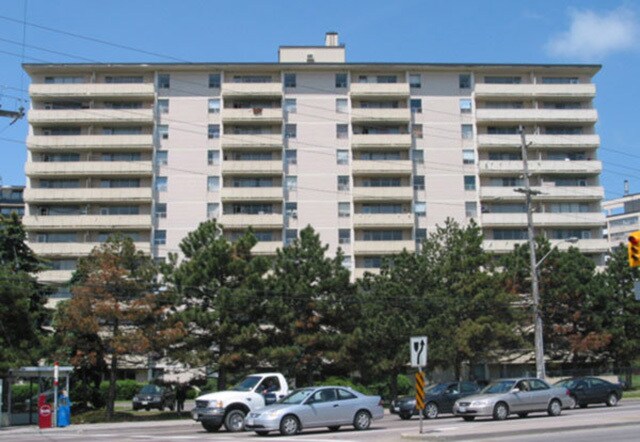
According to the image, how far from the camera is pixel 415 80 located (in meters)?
78.9

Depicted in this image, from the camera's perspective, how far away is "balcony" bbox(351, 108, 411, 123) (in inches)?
2992

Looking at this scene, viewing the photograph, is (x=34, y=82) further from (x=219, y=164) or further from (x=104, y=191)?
(x=219, y=164)

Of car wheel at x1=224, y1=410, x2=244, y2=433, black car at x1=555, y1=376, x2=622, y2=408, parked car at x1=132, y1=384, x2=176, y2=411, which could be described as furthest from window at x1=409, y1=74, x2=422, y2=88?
car wheel at x1=224, y1=410, x2=244, y2=433

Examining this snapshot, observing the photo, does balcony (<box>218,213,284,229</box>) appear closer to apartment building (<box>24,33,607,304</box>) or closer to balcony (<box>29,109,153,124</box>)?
apartment building (<box>24,33,607,304</box>)

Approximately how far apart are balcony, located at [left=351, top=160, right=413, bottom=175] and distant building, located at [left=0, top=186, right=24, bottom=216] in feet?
194

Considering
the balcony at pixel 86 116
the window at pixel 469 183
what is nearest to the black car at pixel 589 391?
the window at pixel 469 183

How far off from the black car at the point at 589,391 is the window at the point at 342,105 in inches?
1832

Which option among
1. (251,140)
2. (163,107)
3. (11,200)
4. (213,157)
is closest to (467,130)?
(251,140)

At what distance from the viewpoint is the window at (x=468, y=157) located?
77625mm

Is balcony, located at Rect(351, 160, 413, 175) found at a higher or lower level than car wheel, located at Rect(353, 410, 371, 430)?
higher

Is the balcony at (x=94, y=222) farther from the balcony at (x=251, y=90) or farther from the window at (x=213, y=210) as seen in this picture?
the balcony at (x=251, y=90)

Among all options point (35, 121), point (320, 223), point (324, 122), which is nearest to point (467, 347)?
point (320, 223)

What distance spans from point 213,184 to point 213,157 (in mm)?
2649

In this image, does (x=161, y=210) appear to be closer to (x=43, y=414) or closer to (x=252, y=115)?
(x=252, y=115)
